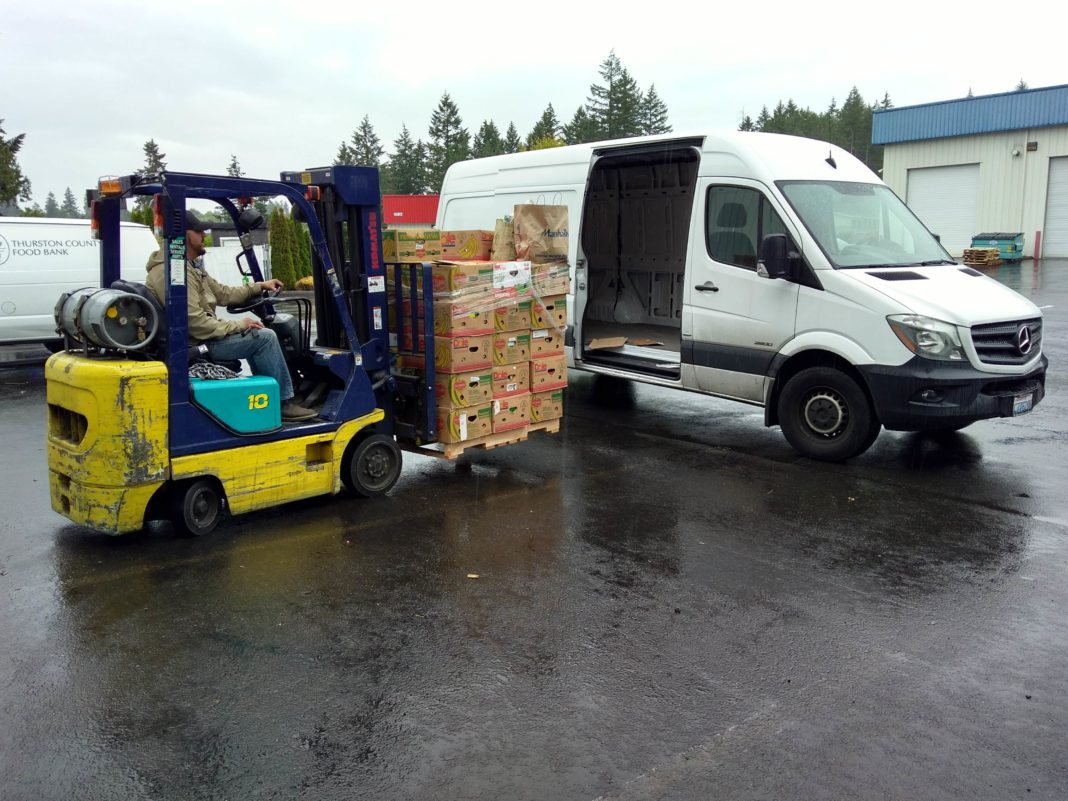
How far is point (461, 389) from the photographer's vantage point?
7230 mm

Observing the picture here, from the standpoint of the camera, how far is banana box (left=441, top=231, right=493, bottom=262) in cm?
784

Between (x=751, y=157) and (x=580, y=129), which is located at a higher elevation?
(x=580, y=129)

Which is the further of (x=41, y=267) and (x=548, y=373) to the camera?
(x=41, y=267)

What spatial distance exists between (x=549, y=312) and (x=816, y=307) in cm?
228

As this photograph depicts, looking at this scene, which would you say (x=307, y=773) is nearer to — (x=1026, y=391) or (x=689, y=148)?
(x=1026, y=391)

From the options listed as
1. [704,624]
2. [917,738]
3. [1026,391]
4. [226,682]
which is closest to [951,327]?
[1026,391]

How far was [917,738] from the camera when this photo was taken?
3.68 m

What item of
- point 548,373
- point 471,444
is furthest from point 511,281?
point 471,444

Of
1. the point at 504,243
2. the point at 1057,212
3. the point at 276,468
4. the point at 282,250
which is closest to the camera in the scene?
the point at 276,468

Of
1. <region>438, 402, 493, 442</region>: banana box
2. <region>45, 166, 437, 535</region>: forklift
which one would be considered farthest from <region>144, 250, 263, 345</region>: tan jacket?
<region>438, 402, 493, 442</region>: banana box

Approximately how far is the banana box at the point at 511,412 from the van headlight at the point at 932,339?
314cm

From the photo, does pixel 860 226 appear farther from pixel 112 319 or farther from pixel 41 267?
pixel 41 267

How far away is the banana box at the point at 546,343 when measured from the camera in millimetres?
7879

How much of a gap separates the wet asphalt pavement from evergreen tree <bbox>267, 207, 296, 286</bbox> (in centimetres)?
1902
